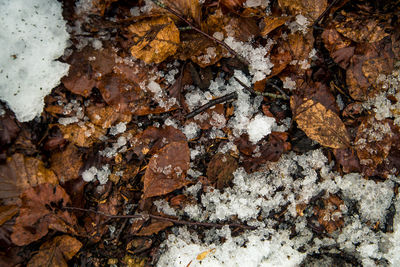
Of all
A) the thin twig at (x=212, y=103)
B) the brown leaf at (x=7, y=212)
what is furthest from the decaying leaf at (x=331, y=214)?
the brown leaf at (x=7, y=212)

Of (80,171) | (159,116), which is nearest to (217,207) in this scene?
(159,116)

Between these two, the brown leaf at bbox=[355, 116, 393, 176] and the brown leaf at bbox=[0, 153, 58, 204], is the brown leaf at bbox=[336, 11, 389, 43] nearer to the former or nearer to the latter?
the brown leaf at bbox=[355, 116, 393, 176]

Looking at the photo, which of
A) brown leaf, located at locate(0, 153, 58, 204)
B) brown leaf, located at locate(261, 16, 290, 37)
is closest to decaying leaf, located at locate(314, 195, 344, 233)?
brown leaf, located at locate(261, 16, 290, 37)

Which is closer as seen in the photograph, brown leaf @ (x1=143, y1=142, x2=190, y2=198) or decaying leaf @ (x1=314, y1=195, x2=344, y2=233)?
brown leaf @ (x1=143, y1=142, x2=190, y2=198)

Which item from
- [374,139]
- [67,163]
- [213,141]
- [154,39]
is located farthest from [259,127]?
[67,163]

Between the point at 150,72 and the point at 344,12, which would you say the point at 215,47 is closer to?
the point at 150,72

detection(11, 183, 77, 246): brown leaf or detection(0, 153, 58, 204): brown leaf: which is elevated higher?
detection(0, 153, 58, 204): brown leaf

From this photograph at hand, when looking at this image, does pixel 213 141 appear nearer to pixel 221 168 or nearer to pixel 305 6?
pixel 221 168
